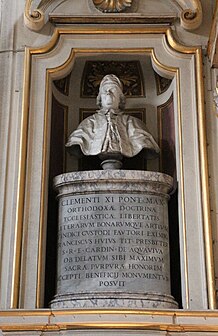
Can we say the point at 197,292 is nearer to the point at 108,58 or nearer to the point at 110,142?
the point at 110,142

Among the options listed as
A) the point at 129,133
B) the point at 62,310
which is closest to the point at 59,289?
the point at 62,310

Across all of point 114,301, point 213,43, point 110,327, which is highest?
point 213,43

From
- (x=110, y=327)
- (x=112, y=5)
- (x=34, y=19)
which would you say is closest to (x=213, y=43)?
(x=112, y=5)

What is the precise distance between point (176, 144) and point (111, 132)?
1.97 feet

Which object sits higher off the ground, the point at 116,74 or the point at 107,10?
the point at 107,10

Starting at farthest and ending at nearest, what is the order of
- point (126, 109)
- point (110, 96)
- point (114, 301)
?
point (126, 109), point (110, 96), point (114, 301)

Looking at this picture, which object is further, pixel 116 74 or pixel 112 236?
pixel 116 74

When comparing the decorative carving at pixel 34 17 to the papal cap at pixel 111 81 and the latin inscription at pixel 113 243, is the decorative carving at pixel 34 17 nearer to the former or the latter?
the papal cap at pixel 111 81

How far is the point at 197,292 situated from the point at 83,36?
263 cm

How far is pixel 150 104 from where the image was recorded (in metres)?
6.89

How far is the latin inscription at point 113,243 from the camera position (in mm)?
5648

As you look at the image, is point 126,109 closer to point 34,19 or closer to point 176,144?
point 176,144

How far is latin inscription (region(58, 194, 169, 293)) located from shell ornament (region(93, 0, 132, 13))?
6.21 ft

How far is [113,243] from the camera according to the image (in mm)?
5742
